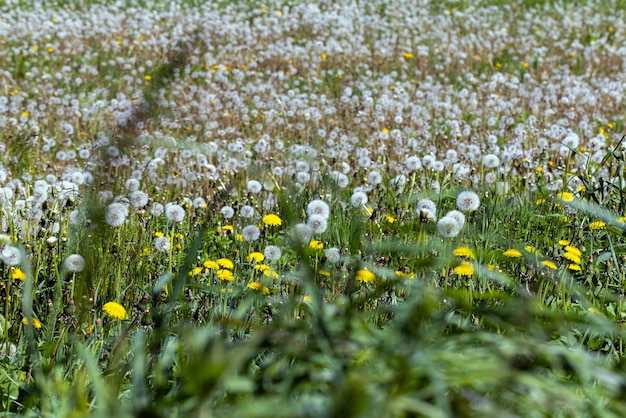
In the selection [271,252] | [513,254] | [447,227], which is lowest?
[271,252]

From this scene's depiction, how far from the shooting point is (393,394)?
986 mm

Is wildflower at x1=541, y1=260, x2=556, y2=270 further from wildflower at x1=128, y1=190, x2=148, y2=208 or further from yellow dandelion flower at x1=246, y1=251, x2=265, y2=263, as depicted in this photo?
wildflower at x1=128, y1=190, x2=148, y2=208

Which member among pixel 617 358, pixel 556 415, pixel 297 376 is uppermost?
pixel 297 376

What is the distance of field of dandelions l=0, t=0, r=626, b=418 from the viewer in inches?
44.6

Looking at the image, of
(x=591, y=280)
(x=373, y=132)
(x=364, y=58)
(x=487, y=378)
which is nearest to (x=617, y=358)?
(x=591, y=280)

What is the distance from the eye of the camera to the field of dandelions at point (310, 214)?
44.6 inches

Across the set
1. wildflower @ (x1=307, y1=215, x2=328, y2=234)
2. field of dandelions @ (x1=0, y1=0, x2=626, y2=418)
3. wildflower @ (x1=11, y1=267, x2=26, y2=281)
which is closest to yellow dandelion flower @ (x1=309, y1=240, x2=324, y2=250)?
field of dandelions @ (x1=0, y1=0, x2=626, y2=418)

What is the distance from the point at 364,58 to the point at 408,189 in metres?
5.77

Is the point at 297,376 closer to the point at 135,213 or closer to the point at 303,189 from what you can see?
the point at 135,213

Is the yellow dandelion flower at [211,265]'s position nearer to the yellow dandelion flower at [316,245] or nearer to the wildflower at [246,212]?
the yellow dandelion flower at [316,245]

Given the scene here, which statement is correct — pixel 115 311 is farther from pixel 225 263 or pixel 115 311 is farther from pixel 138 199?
pixel 138 199

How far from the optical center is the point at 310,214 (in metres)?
3.27

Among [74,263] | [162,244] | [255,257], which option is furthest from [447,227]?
[74,263]

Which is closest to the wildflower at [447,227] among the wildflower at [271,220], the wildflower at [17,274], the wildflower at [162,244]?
the wildflower at [271,220]
